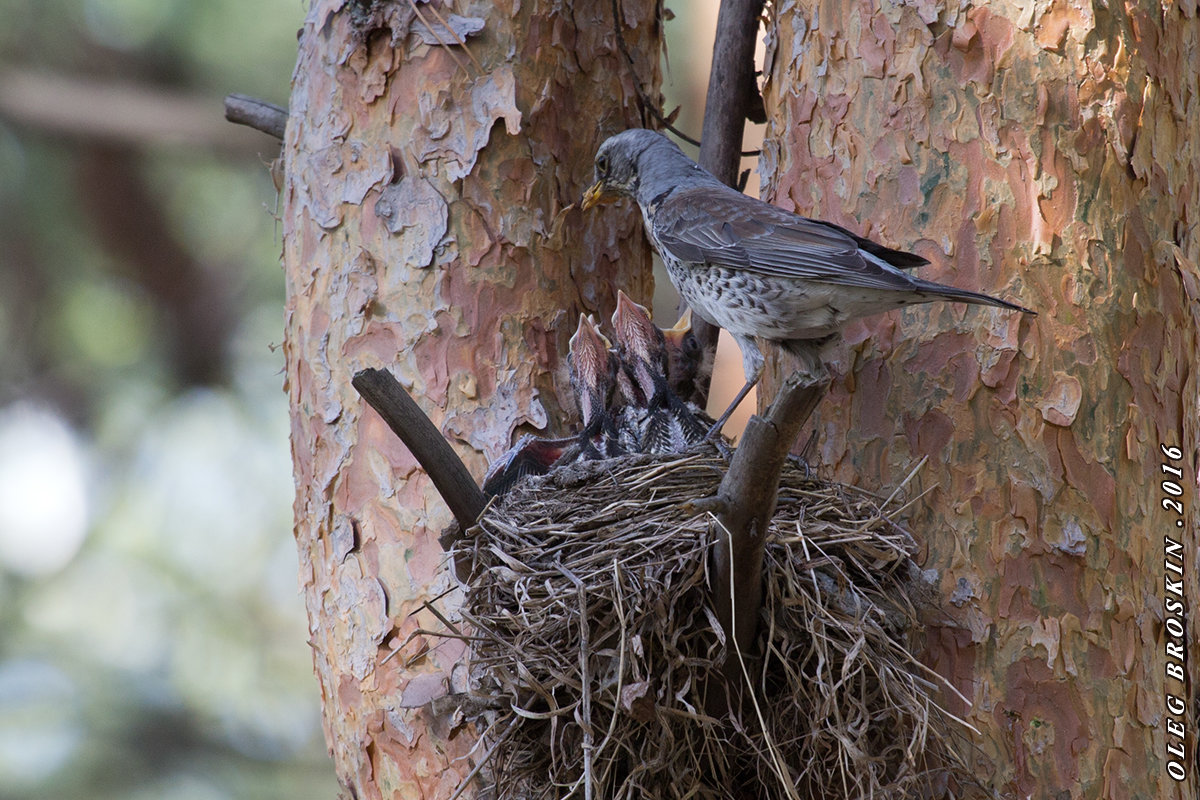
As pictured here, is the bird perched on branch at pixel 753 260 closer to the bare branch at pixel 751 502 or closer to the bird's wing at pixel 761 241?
the bird's wing at pixel 761 241

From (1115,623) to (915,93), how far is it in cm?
124

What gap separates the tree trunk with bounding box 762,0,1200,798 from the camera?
2.36 metres

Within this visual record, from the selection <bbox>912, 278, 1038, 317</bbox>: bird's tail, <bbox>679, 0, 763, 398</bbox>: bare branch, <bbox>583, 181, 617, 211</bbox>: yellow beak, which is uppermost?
<bbox>679, 0, 763, 398</bbox>: bare branch

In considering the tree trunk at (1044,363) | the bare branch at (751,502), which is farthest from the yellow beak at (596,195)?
the bare branch at (751,502)

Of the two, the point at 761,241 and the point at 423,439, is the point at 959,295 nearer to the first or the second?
the point at 761,241

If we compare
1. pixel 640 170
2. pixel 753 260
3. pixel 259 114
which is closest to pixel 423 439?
pixel 753 260

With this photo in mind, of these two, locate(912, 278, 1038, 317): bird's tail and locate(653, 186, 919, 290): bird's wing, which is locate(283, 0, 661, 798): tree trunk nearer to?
locate(653, 186, 919, 290): bird's wing

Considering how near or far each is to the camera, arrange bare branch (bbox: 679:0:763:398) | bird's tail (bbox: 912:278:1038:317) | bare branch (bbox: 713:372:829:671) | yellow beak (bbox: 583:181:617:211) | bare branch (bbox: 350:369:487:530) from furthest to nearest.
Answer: bare branch (bbox: 679:0:763:398) → yellow beak (bbox: 583:181:617:211) → bird's tail (bbox: 912:278:1038:317) → bare branch (bbox: 350:369:487:530) → bare branch (bbox: 713:372:829:671)

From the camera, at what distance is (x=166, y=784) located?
5.27m

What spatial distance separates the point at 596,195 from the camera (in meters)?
3.30

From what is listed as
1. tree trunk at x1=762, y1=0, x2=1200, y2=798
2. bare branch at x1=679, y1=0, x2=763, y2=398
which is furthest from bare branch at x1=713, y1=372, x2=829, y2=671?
bare branch at x1=679, y1=0, x2=763, y2=398

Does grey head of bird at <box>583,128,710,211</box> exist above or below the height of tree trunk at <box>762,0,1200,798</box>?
A: above

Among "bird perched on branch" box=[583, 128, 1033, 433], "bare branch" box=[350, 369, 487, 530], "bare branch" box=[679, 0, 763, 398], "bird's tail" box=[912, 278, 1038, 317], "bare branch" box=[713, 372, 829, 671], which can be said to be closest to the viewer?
"bare branch" box=[713, 372, 829, 671]

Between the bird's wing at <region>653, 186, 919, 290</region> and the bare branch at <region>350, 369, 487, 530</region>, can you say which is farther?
the bird's wing at <region>653, 186, 919, 290</region>
